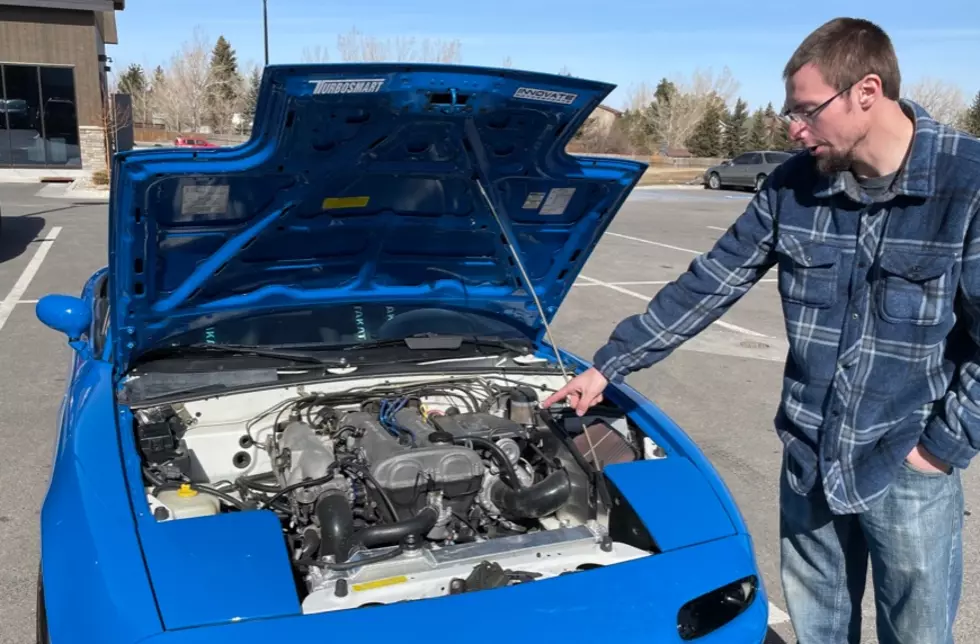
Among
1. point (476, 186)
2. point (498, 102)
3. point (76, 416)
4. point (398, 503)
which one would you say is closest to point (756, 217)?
point (498, 102)

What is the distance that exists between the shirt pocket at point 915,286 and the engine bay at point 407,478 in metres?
0.95

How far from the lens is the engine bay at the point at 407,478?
2266 millimetres

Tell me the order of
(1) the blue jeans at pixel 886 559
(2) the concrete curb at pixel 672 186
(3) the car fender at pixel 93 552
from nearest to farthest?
1. (3) the car fender at pixel 93 552
2. (1) the blue jeans at pixel 886 559
3. (2) the concrete curb at pixel 672 186

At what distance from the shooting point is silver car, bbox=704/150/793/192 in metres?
26.0

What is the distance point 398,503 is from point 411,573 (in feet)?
1.15

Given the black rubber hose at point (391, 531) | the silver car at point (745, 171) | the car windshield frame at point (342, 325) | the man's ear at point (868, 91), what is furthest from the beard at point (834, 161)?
the silver car at point (745, 171)

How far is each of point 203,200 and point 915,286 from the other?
2.14 meters

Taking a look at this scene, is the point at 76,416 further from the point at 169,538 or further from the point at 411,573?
the point at 411,573

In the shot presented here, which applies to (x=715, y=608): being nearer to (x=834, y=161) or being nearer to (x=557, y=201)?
(x=834, y=161)

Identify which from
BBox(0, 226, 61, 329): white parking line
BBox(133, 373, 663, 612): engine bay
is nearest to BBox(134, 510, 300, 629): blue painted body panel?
BBox(133, 373, 663, 612): engine bay

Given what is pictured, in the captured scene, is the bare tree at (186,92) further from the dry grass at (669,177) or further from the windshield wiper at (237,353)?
the windshield wiper at (237,353)

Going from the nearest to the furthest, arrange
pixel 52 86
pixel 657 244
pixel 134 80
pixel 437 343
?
pixel 437 343, pixel 657 244, pixel 52 86, pixel 134 80

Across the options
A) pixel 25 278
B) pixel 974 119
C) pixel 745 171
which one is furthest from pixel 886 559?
pixel 974 119

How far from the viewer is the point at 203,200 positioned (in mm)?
2688
